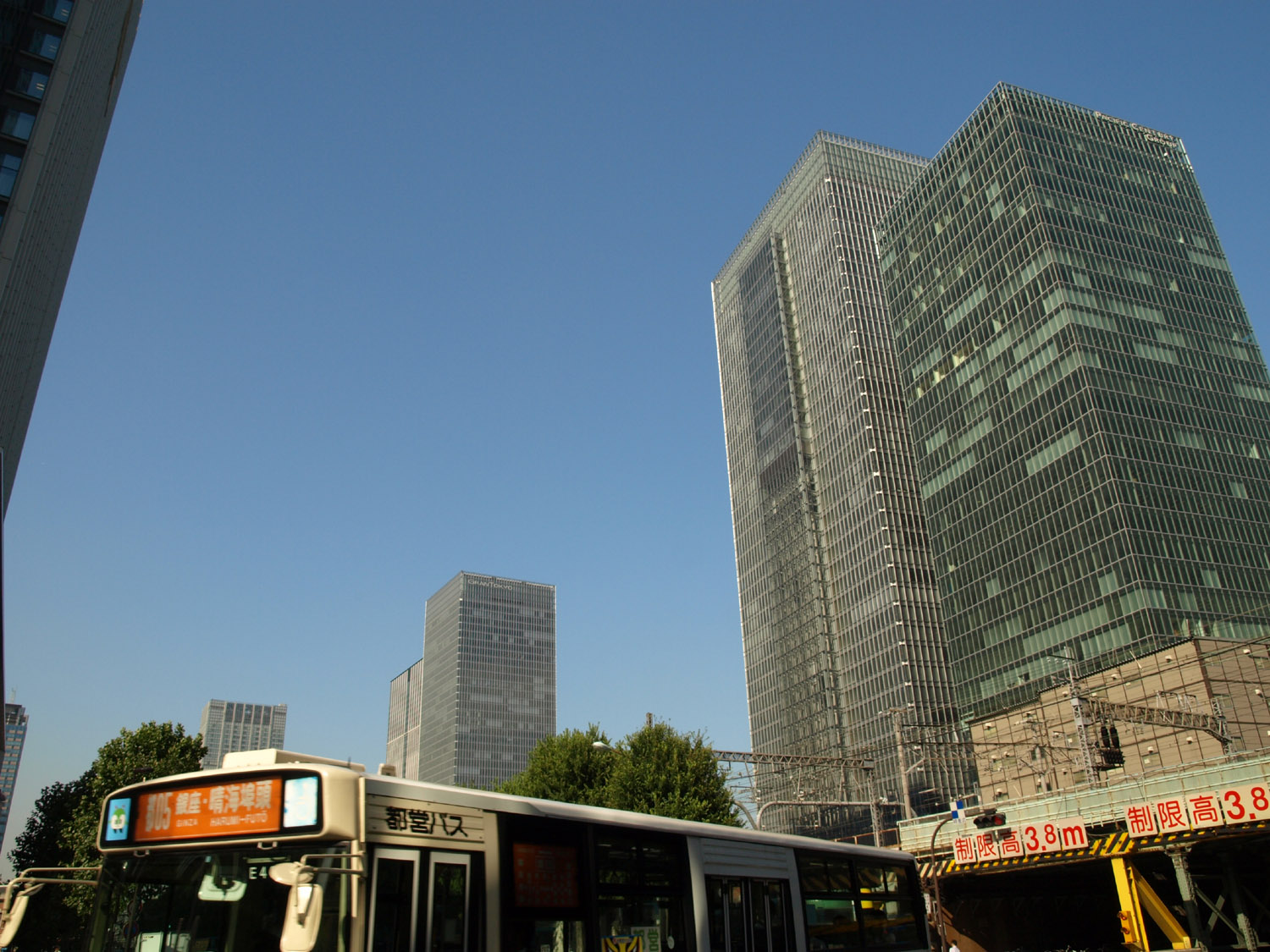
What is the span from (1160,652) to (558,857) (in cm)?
6248

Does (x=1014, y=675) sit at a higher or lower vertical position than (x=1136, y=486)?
lower

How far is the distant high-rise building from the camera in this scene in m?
180

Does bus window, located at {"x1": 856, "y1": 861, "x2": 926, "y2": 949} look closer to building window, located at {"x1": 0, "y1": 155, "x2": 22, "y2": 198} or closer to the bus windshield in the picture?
the bus windshield

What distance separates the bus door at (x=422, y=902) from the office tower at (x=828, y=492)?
87126 millimetres

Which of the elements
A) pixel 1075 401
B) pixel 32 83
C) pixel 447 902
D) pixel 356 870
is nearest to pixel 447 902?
pixel 447 902

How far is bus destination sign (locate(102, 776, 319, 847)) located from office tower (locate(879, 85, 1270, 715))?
67.6m

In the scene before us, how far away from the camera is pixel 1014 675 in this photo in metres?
74.7

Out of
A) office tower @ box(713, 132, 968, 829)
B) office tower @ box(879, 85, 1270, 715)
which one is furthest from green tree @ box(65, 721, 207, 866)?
office tower @ box(713, 132, 968, 829)

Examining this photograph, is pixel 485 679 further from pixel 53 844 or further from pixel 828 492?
pixel 53 844

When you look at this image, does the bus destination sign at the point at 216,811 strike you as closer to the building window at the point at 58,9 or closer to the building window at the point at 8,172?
the building window at the point at 8,172

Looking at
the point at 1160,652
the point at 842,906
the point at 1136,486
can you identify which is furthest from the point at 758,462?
the point at 842,906

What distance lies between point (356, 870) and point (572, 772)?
43.1 metres

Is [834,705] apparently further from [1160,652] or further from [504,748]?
[504,748]

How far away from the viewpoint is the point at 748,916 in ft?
39.1
